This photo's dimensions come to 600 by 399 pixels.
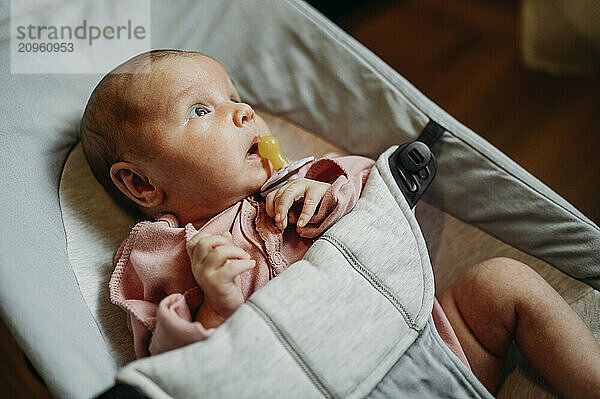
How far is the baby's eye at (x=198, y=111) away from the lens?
2.86ft

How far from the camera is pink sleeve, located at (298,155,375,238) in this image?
842mm

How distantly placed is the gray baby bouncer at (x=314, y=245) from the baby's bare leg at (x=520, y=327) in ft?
0.20

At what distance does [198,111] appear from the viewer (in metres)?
0.87

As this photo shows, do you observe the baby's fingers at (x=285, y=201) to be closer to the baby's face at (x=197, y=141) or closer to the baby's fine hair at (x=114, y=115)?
the baby's face at (x=197, y=141)

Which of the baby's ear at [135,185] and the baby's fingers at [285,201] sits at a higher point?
the baby's fingers at [285,201]

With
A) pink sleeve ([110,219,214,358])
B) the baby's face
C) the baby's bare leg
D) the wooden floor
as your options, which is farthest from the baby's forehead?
the wooden floor

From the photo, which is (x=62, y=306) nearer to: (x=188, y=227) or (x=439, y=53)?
(x=188, y=227)

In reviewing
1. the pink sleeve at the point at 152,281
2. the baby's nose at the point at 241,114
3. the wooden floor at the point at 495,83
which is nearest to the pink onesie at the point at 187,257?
the pink sleeve at the point at 152,281

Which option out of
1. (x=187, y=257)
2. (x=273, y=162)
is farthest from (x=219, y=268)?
(x=273, y=162)

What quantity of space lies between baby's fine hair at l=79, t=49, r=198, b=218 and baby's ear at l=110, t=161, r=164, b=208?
19 millimetres

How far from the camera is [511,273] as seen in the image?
2.93 feet

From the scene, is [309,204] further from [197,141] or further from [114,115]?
[114,115]

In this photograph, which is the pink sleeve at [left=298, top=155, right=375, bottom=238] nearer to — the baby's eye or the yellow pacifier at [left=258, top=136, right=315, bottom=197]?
the yellow pacifier at [left=258, top=136, right=315, bottom=197]

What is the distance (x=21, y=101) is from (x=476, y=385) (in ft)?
2.78
